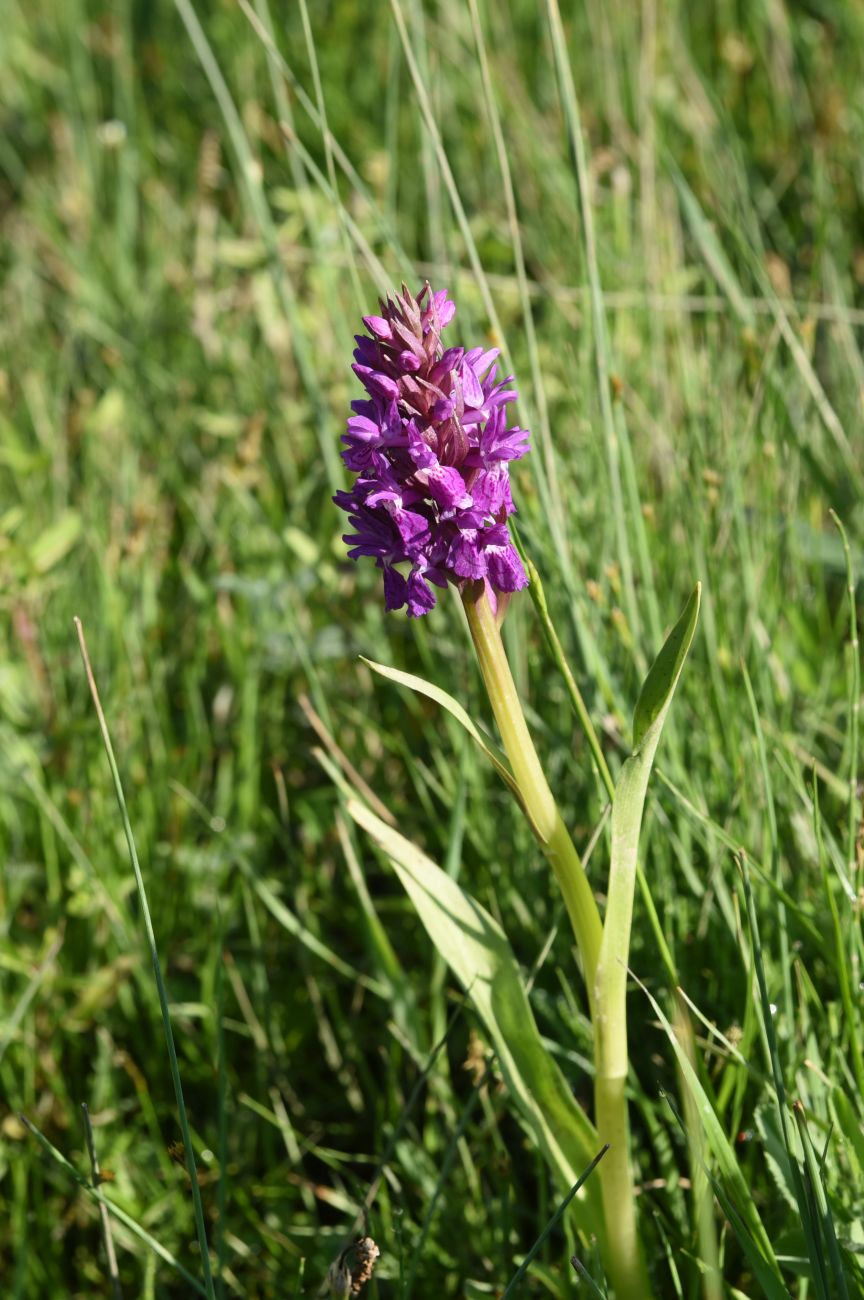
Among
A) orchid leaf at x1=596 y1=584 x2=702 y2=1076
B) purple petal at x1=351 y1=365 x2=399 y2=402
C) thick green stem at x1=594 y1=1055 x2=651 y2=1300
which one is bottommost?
thick green stem at x1=594 y1=1055 x2=651 y2=1300

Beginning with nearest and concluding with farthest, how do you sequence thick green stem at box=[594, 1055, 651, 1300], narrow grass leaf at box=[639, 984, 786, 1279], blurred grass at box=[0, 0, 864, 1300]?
narrow grass leaf at box=[639, 984, 786, 1279] → thick green stem at box=[594, 1055, 651, 1300] → blurred grass at box=[0, 0, 864, 1300]

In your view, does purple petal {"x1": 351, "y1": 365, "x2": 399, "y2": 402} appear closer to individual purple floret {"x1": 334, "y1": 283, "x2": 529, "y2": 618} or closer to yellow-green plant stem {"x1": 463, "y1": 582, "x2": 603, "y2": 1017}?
individual purple floret {"x1": 334, "y1": 283, "x2": 529, "y2": 618}

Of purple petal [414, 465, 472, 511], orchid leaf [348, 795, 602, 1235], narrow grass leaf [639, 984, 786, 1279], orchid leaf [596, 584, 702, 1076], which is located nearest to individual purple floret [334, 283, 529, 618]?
purple petal [414, 465, 472, 511]

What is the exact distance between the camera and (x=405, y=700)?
71.1 inches

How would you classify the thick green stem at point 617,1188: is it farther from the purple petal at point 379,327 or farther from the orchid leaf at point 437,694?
the purple petal at point 379,327

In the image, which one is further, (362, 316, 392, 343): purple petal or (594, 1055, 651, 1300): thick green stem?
(594, 1055, 651, 1300): thick green stem

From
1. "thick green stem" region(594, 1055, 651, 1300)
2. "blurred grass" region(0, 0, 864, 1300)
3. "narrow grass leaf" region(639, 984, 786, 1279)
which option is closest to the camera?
"narrow grass leaf" region(639, 984, 786, 1279)

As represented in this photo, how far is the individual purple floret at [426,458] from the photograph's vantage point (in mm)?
908

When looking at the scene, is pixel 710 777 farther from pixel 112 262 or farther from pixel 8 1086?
pixel 112 262

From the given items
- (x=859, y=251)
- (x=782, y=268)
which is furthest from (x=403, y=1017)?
(x=859, y=251)

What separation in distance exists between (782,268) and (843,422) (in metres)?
0.38

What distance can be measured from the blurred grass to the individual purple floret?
358 mm

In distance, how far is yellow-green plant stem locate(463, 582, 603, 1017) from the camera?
97cm

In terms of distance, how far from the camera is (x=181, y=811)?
5.70 feet
